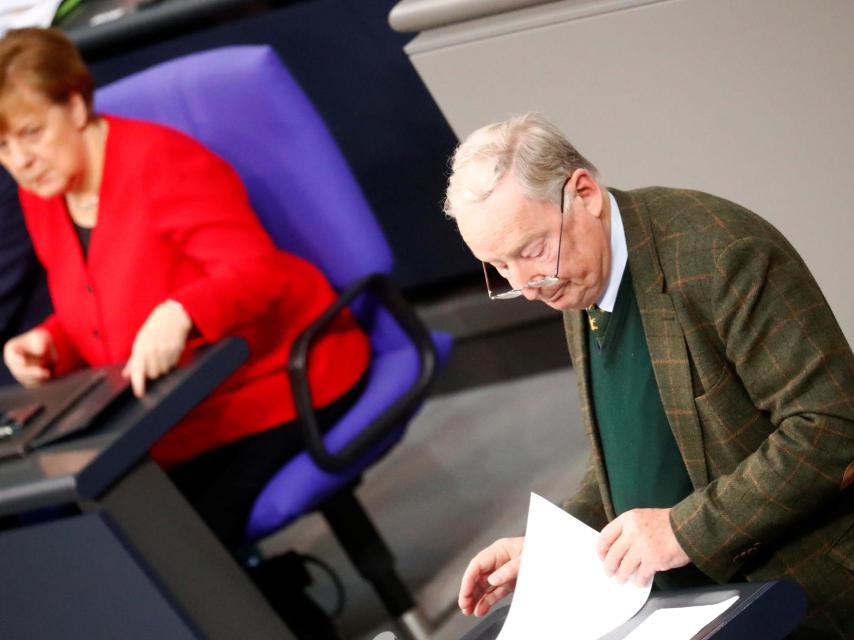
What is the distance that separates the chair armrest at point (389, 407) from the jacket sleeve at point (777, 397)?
1109 millimetres

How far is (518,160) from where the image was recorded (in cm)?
117

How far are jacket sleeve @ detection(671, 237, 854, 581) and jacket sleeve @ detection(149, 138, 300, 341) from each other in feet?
3.94

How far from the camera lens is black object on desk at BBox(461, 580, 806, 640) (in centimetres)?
99

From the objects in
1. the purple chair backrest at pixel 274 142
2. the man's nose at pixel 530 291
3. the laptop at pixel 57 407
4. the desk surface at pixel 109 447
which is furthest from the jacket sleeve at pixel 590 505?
the purple chair backrest at pixel 274 142

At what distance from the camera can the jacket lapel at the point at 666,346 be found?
120 centimetres

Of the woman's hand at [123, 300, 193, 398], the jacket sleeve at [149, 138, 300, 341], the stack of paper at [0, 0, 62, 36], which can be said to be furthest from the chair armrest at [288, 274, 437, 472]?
the stack of paper at [0, 0, 62, 36]

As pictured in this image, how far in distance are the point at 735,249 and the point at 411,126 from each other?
201 centimetres

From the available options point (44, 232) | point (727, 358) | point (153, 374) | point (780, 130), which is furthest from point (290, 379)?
point (727, 358)

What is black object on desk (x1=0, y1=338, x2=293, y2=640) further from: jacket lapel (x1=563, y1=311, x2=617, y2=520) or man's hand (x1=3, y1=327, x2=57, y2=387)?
jacket lapel (x1=563, y1=311, x2=617, y2=520)

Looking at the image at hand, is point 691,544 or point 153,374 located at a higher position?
point 153,374

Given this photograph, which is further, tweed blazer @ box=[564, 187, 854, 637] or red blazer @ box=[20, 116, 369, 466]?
red blazer @ box=[20, 116, 369, 466]

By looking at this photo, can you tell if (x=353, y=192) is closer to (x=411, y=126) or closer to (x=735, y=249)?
(x=411, y=126)

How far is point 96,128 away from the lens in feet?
7.58

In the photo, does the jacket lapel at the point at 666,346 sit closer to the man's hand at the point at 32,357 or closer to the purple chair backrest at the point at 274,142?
the purple chair backrest at the point at 274,142
